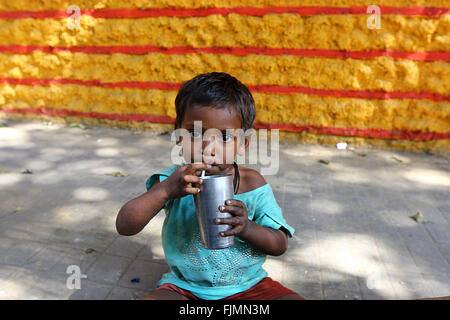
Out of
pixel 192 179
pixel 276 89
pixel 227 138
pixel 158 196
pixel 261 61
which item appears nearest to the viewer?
pixel 192 179

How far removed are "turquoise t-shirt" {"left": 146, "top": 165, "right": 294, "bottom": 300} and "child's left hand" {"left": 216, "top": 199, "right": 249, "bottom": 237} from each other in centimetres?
28

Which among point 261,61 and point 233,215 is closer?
point 233,215

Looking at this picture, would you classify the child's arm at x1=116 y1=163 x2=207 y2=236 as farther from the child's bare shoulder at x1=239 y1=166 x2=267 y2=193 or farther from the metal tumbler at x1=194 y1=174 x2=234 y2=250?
the child's bare shoulder at x1=239 y1=166 x2=267 y2=193

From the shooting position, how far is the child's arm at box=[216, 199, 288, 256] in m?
1.29

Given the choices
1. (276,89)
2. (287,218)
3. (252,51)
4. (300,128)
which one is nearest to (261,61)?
(252,51)

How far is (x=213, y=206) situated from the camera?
1.27 meters

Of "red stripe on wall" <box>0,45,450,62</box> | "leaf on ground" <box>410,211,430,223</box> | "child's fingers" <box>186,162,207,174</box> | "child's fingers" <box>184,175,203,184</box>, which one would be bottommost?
"leaf on ground" <box>410,211,430,223</box>

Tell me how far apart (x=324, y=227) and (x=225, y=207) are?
1.86 meters

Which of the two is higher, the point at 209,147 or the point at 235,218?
the point at 209,147

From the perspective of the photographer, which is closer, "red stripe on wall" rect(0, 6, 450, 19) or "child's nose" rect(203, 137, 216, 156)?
"child's nose" rect(203, 137, 216, 156)

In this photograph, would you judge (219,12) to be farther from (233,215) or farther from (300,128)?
(233,215)

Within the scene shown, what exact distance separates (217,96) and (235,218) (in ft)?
1.58

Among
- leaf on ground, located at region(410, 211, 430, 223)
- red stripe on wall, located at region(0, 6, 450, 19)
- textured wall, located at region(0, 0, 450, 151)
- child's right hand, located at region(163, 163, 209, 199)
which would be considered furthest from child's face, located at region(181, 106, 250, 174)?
red stripe on wall, located at region(0, 6, 450, 19)

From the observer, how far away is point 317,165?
14.1 ft
